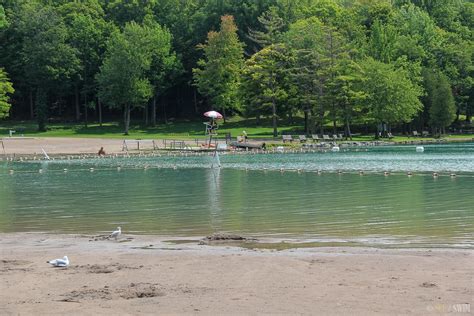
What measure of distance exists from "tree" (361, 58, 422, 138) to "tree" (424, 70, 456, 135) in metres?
3.02

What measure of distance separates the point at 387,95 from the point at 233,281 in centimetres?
7019

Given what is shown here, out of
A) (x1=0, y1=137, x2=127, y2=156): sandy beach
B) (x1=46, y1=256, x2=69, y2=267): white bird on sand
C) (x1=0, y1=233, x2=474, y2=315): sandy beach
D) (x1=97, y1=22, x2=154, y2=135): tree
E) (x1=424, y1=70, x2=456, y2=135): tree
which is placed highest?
(x1=97, y1=22, x2=154, y2=135): tree

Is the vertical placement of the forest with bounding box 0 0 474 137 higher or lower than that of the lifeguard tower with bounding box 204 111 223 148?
higher

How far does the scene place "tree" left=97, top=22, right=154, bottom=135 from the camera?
8912 cm

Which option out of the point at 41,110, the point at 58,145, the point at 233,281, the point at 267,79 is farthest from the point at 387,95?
the point at 233,281

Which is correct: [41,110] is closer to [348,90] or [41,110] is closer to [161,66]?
[161,66]

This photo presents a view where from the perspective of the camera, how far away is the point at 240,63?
9312 cm

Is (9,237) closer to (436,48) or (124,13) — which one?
(436,48)

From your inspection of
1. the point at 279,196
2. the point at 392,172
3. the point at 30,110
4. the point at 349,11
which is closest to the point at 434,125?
the point at 349,11

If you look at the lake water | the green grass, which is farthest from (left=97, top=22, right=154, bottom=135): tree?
the lake water

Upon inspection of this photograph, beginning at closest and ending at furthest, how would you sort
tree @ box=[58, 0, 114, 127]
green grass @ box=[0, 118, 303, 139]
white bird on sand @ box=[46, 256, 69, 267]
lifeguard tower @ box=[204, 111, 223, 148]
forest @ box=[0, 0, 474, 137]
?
white bird on sand @ box=[46, 256, 69, 267] < lifeguard tower @ box=[204, 111, 223, 148] < forest @ box=[0, 0, 474, 137] < green grass @ box=[0, 118, 303, 139] < tree @ box=[58, 0, 114, 127]

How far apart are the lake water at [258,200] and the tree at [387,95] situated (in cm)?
2710

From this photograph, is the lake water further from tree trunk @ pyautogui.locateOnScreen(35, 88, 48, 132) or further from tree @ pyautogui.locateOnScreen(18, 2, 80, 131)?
tree @ pyautogui.locateOnScreen(18, 2, 80, 131)

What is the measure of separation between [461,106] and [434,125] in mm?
6944
